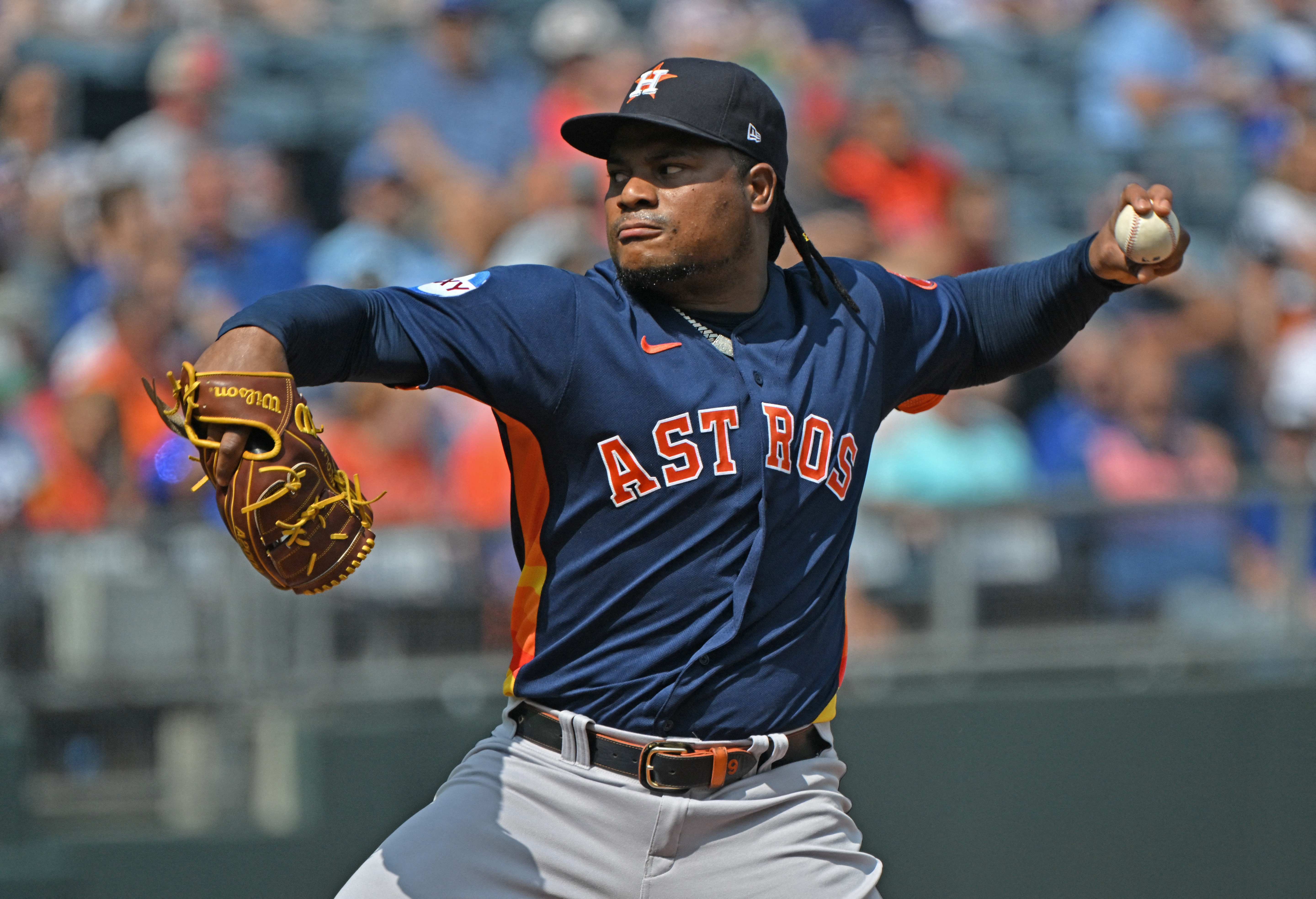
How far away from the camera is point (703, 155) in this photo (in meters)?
2.95

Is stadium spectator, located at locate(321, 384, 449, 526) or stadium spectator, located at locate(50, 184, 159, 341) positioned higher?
stadium spectator, located at locate(50, 184, 159, 341)

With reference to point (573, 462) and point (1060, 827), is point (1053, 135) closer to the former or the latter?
point (1060, 827)

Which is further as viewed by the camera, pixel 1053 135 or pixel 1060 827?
pixel 1053 135

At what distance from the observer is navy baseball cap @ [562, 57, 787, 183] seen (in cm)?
290

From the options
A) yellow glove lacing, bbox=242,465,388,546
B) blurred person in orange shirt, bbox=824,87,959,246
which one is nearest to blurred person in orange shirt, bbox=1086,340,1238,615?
blurred person in orange shirt, bbox=824,87,959,246

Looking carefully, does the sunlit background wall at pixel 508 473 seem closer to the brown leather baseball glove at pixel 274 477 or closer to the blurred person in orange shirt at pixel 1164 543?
the blurred person in orange shirt at pixel 1164 543

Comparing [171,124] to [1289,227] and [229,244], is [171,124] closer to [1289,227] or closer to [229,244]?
[229,244]

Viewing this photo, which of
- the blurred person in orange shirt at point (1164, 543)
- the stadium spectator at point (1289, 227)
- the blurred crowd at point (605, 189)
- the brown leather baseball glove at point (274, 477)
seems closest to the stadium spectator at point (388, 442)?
the blurred crowd at point (605, 189)

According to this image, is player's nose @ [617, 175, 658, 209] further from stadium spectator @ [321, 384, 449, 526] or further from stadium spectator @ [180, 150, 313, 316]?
stadium spectator @ [180, 150, 313, 316]

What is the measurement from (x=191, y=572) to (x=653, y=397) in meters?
2.68

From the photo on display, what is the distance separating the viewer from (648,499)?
9.30ft

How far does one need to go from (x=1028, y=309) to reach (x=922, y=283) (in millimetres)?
232

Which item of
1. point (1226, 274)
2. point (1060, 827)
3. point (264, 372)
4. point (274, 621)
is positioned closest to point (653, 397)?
point (264, 372)

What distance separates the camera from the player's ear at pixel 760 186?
305 cm
